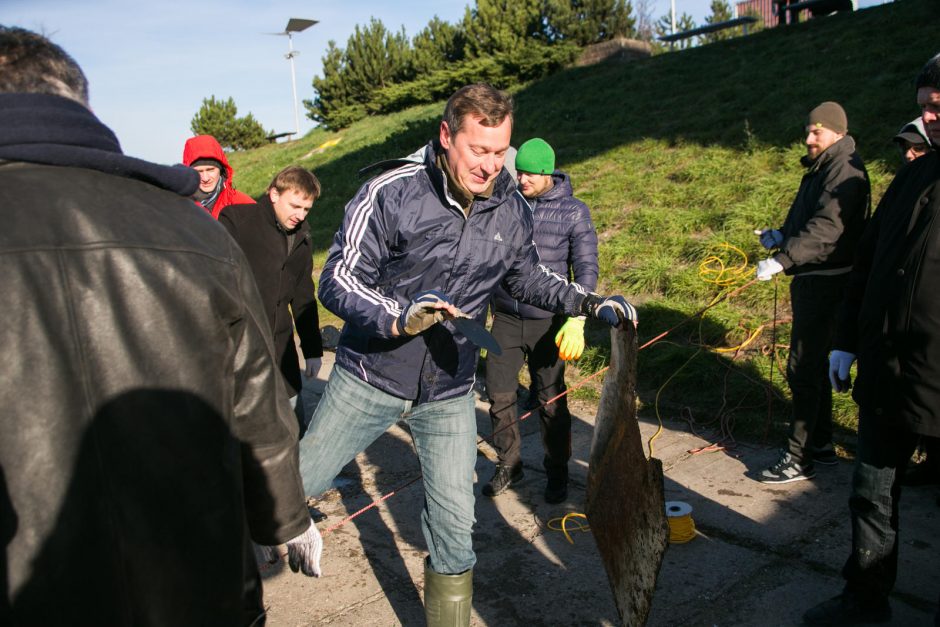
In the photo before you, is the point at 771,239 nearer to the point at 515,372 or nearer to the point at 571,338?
the point at 571,338

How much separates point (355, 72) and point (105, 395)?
107 ft

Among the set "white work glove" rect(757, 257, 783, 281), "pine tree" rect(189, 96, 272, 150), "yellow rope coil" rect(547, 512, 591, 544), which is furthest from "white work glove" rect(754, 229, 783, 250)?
"pine tree" rect(189, 96, 272, 150)

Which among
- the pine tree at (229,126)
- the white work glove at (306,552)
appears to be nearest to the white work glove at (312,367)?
the white work glove at (306,552)

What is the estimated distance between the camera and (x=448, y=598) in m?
2.72

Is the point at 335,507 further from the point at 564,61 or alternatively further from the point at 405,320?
the point at 564,61

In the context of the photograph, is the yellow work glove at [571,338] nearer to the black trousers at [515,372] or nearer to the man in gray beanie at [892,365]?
the black trousers at [515,372]

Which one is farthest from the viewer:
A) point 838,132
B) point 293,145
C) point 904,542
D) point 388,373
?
point 293,145

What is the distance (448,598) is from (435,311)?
1001mm

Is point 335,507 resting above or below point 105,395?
below

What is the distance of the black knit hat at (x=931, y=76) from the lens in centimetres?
263

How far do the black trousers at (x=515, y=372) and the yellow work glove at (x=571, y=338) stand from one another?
381 millimetres

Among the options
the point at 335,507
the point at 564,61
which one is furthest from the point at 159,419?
the point at 564,61

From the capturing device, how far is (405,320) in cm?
253

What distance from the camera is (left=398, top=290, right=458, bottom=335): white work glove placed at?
251 centimetres
